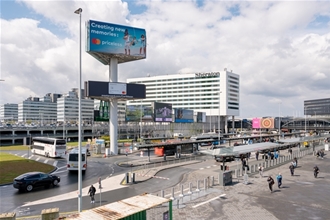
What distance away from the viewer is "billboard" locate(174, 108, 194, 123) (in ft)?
339

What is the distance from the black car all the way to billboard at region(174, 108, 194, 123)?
7747cm

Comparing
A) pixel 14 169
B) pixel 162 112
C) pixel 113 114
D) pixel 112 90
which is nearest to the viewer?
pixel 14 169

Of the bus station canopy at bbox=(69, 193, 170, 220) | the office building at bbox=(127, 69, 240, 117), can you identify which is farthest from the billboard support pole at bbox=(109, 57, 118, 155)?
the office building at bbox=(127, 69, 240, 117)

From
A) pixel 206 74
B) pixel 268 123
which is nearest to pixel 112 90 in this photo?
pixel 268 123

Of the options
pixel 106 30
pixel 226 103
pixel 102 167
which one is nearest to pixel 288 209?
pixel 102 167

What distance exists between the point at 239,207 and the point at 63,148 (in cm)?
3905

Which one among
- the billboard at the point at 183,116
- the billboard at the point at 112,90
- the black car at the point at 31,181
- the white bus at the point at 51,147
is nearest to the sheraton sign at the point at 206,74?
the billboard at the point at 183,116

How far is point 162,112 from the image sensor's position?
94.4 m

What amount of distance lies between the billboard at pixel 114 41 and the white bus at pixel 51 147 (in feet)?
58.4

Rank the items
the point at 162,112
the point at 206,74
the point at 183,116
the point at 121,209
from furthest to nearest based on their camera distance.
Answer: the point at 206,74
the point at 183,116
the point at 162,112
the point at 121,209

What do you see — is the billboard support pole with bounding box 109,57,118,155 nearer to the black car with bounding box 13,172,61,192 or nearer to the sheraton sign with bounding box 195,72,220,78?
the black car with bounding box 13,172,61,192

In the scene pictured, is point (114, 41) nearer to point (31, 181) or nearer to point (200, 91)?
point (31, 181)

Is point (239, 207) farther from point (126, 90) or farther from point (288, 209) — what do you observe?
point (126, 90)

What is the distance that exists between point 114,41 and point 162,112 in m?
44.8
